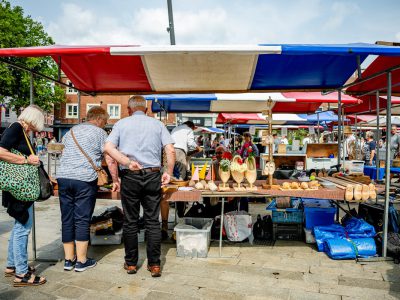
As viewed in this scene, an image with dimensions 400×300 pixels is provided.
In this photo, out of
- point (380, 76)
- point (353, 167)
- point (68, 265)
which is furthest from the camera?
point (353, 167)

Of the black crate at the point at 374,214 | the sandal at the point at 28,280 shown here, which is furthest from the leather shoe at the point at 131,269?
the black crate at the point at 374,214

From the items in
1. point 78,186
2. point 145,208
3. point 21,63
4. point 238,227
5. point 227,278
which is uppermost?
point 21,63

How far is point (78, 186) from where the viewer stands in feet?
11.8

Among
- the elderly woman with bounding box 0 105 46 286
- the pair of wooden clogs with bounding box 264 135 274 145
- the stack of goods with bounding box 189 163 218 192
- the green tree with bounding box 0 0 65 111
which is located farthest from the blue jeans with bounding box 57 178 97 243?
the green tree with bounding box 0 0 65 111

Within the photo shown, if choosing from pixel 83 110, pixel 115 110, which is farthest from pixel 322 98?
pixel 83 110

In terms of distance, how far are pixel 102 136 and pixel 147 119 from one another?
0.57 metres

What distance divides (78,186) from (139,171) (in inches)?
25.7

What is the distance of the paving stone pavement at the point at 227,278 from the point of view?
3184 mm

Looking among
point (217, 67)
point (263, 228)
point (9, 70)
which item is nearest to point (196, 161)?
point (263, 228)

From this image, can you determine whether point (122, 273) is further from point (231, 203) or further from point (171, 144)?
point (231, 203)

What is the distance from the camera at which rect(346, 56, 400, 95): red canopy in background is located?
4.60 metres

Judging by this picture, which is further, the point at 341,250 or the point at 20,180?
the point at 341,250

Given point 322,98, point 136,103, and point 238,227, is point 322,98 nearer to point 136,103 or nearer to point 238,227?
point 238,227

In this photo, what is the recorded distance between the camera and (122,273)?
12.2 ft
